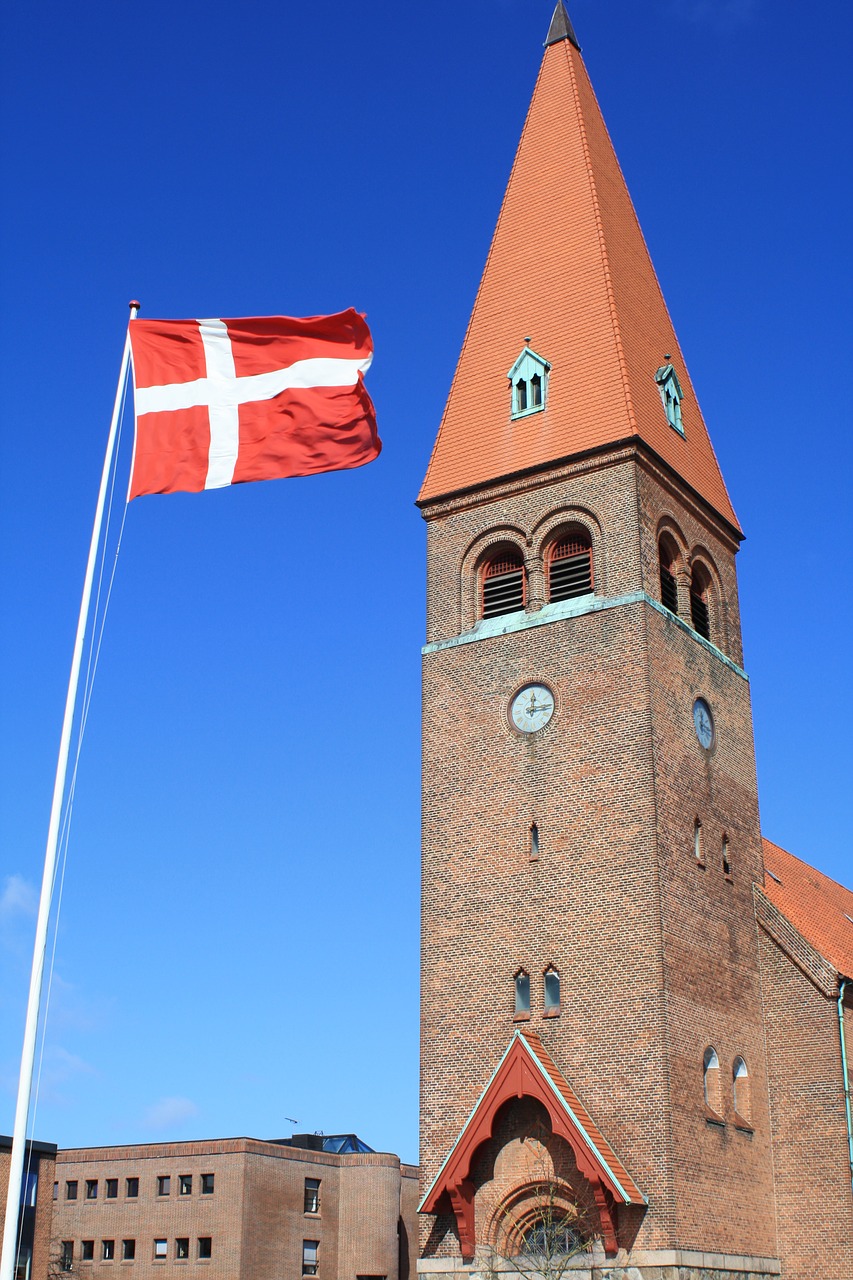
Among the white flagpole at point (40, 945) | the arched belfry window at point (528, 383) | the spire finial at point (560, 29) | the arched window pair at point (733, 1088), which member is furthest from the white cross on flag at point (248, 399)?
the spire finial at point (560, 29)

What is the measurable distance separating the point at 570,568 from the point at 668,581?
2294 mm

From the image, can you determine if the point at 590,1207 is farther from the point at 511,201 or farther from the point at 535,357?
the point at 511,201

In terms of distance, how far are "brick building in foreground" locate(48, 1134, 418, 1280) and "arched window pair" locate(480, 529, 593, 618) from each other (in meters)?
30.6

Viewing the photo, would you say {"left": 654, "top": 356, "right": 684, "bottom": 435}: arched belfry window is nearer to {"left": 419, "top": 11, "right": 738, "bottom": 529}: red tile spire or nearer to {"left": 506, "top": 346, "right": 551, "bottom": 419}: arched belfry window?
{"left": 419, "top": 11, "right": 738, "bottom": 529}: red tile spire

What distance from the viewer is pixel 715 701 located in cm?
3094

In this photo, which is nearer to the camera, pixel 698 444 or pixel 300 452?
pixel 300 452

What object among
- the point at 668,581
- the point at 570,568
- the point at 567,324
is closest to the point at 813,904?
the point at 668,581

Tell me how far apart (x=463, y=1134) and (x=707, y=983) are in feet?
17.7

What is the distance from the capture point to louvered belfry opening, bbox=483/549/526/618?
30.7m

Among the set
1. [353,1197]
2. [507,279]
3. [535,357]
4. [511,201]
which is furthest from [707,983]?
[353,1197]

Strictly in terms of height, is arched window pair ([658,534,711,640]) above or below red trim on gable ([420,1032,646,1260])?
above

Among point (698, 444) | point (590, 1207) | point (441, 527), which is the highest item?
point (698, 444)

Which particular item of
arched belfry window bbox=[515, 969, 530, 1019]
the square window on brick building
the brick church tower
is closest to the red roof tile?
the brick church tower

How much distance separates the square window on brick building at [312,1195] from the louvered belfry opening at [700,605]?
33879 mm
